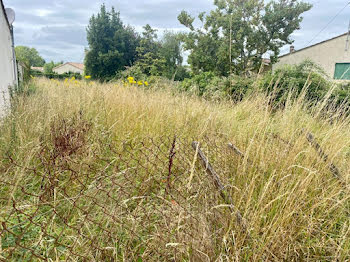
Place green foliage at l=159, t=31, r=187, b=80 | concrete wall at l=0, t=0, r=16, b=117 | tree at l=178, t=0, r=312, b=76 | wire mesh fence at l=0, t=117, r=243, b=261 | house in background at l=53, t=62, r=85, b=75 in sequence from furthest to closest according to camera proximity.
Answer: house in background at l=53, t=62, r=85, b=75
green foliage at l=159, t=31, r=187, b=80
tree at l=178, t=0, r=312, b=76
concrete wall at l=0, t=0, r=16, b=117
wire mesh fence at l=0, t=117, r=243, b=261

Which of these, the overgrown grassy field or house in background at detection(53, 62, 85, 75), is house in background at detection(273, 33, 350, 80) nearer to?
the overgrown grassy field

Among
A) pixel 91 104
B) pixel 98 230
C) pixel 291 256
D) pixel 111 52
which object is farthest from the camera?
pixel 111 52

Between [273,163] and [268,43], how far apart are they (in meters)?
16.8

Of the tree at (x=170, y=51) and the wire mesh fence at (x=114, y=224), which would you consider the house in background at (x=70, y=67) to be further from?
the wire mesh fence at (x=114, y=224)

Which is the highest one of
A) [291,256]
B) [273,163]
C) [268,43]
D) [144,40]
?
[144,40]

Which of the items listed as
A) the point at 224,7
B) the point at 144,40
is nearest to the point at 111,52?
the point at 144,40

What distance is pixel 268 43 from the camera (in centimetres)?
1650

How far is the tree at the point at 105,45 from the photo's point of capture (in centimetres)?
2488

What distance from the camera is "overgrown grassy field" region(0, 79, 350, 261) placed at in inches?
51.1

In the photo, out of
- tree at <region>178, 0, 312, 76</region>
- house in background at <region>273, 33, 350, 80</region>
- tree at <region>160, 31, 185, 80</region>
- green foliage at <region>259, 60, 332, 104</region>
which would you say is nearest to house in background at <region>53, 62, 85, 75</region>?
tree at <region>160, 31, 185, 80</region>

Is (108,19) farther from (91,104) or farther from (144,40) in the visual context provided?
(91,104)

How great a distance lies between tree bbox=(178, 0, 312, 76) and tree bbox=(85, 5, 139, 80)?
10.2 m

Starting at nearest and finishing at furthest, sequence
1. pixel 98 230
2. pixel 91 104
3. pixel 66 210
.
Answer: pixel 98 230, pixel 66 210, pixel 91 104

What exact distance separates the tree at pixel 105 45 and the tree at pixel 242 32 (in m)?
10.2
